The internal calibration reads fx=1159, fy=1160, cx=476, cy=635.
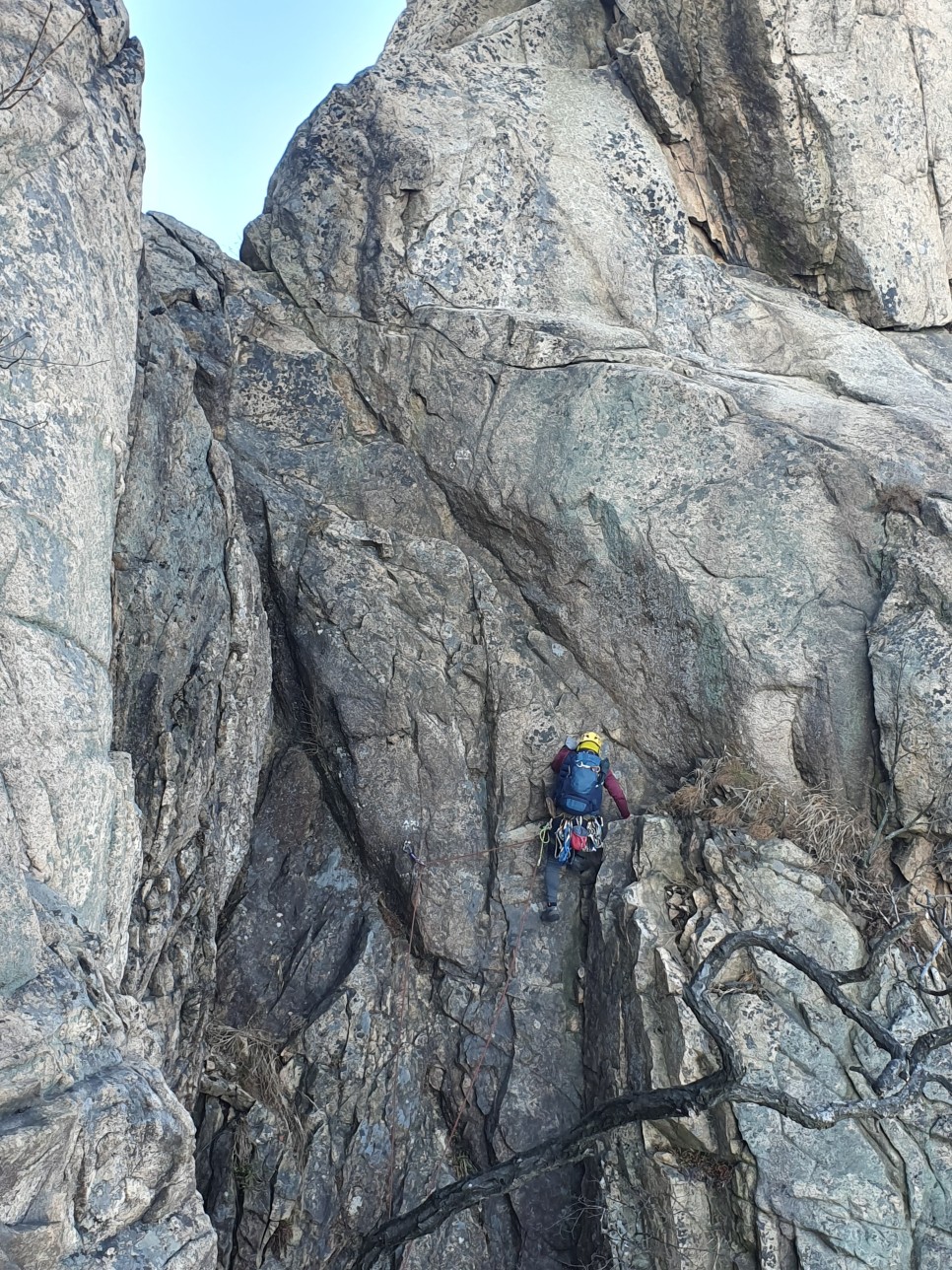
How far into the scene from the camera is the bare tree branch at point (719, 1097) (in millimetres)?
8789

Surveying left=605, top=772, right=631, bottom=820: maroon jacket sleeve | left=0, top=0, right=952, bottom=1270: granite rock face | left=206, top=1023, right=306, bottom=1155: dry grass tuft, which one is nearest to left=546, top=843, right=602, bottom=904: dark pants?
left=0, top=0, right=952, bottom=1270: granite rock face

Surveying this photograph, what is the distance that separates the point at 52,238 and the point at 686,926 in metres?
8.36

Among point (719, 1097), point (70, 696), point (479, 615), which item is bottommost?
point (719, 1097)

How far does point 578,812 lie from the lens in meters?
12.3

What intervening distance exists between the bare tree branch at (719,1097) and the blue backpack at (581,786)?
7.53ft

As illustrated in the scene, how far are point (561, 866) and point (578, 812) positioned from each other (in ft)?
2.46

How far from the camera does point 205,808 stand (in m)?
11.7

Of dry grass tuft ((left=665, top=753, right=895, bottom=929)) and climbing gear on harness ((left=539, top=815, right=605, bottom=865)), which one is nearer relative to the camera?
dry grass tuft ((left=665, top=753, right=895, bottom=929))

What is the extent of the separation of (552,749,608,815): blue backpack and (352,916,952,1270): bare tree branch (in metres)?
2.30

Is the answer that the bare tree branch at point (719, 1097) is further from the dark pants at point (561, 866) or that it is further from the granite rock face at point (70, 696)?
the granite rock face at point (70, 696)

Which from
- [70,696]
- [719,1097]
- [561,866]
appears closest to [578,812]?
[561,866]

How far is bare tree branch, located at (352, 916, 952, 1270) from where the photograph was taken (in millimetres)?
8789

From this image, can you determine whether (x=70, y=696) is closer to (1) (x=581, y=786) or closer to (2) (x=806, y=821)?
(1) (x=581, y=786)

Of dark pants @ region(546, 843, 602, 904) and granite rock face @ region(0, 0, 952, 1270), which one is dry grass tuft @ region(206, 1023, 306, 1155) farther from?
dark pants @ region(546, 843, 602, 904)
